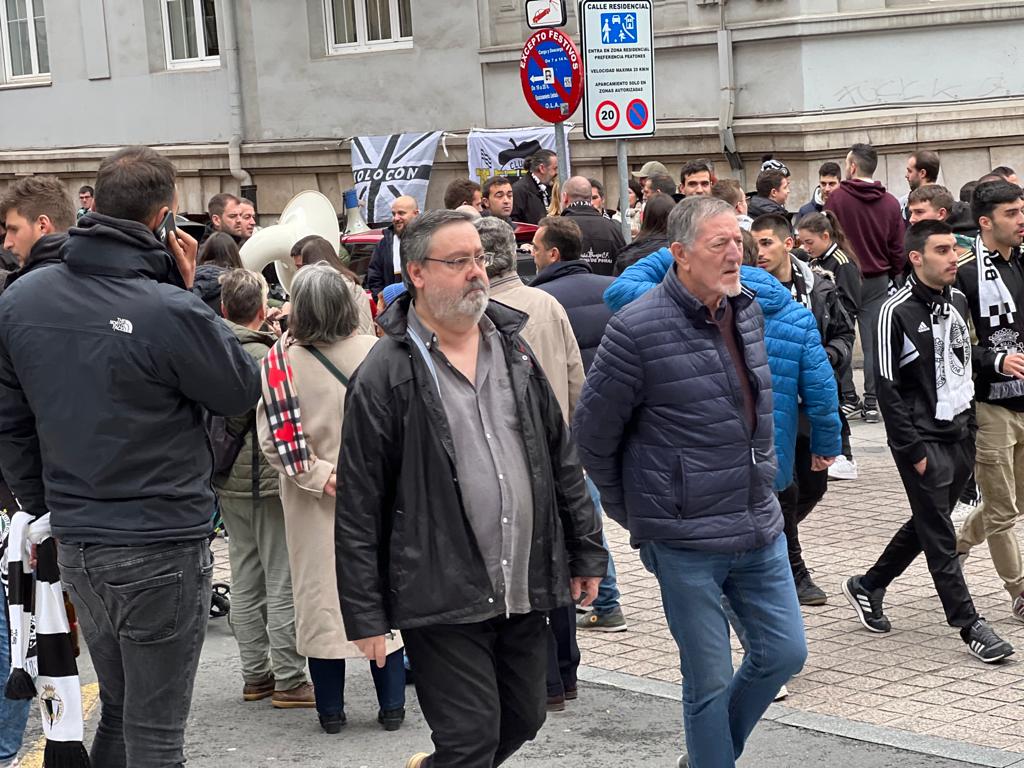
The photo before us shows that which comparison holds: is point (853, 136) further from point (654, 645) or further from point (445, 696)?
point (445, 696)

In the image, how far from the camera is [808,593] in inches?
320

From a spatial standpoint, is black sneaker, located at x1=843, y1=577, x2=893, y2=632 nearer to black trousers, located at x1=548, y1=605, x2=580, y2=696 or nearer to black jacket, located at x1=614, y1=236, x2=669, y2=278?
black trousers, located at x1=548, y1=605, x2=580, y2=696

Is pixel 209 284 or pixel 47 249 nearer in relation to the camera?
pixel 47 249

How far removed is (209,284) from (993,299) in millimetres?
4160

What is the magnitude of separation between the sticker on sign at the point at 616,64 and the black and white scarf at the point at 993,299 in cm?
367

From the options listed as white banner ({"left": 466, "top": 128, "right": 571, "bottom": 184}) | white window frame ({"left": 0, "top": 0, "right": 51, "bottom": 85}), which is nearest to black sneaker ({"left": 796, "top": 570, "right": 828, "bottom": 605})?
white banner ({"left": 466, "top": 128, "right": 571, "bottom": 184})

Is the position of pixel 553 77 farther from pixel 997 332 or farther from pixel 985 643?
pixel 985 643

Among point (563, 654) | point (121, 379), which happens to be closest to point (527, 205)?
point (563, 654)

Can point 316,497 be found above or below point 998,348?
below

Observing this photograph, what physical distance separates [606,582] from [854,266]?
206 inches

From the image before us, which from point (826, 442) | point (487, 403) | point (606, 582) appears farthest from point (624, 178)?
point (487, 403)

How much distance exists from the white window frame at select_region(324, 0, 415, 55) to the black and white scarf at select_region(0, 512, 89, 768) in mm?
15878

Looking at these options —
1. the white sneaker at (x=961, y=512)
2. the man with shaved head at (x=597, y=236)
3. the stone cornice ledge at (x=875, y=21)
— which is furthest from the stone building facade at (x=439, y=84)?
the white sneaker at (x=961, y=512)

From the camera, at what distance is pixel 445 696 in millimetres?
4730
